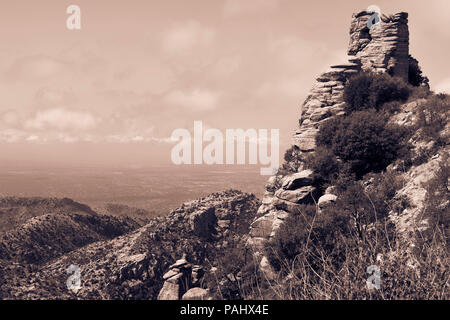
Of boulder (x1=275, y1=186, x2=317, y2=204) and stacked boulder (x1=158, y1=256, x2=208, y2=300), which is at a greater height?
boulder (x1=275, y1=186, x2=317, y2=204)

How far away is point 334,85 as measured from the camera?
32219mm

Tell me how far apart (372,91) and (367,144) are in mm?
7362

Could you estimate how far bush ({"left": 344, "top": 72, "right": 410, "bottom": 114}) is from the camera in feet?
97.0

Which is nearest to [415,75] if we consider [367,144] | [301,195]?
[367,144]

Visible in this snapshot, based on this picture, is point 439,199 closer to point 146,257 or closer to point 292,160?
point 292,160

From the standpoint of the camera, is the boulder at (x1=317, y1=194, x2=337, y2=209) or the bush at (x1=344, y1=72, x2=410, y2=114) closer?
the boulder at (x1=317, y1=194, x2=337, y2=209)

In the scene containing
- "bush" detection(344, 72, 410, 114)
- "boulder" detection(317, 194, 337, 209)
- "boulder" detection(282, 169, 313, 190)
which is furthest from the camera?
"bush" detection(344, 72, 410, 114)

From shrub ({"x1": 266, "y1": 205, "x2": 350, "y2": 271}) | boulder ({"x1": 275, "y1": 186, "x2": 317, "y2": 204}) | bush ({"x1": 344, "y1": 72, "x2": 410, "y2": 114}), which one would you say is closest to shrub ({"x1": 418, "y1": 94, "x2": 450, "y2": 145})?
bush ({"x1": 344, "y1": 72, "x2": 410, "y2": 114})

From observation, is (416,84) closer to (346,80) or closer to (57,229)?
(346,80)

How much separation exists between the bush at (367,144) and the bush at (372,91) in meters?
3.24

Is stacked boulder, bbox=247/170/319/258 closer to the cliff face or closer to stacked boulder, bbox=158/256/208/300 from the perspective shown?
the cliff face

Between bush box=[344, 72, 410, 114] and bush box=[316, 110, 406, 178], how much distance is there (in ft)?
10.6

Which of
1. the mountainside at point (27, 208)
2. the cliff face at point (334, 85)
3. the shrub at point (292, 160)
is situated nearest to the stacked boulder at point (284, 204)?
the cliff face at point (334, 85)
